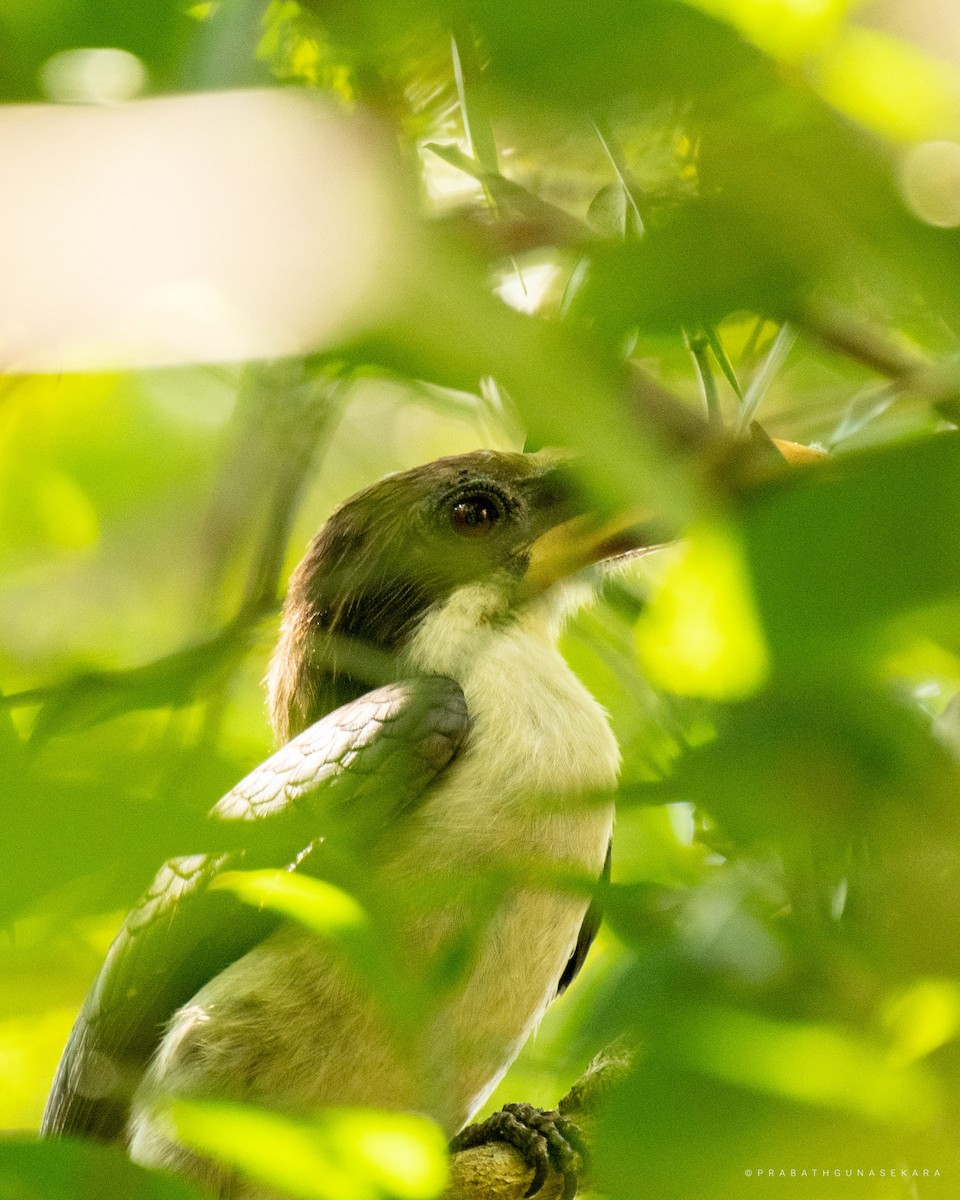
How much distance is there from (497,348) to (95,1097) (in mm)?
2904

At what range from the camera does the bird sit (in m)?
2.96

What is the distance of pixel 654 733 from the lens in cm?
163

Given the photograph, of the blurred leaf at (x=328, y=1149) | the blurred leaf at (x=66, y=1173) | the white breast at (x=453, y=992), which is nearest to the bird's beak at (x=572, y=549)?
the white breast at (x=453, y=992)

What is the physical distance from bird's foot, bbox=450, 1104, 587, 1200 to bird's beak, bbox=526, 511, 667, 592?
4.50ft

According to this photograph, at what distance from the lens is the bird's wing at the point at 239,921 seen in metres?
2.97

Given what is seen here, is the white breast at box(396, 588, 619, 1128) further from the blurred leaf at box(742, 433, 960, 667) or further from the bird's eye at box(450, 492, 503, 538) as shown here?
the blurred leaf at box(742, 433, 960, 667)

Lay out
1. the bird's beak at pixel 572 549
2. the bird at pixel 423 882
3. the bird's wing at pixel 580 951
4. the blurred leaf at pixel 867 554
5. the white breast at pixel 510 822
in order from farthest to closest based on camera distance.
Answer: the bird's wing at pixel 580 951
the bird's beak at pixel 572 549
the white breast at pixel 510 822
the bird at pixel 423 882
the blurred leaf at pixel 867 554

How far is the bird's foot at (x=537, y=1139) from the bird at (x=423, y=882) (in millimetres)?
11

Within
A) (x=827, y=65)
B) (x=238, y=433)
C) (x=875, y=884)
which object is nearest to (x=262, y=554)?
(x=238, y=433)

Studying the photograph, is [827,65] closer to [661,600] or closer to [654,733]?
[661,600]

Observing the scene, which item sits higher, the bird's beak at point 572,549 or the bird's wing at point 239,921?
the bird's beak at point 572,549

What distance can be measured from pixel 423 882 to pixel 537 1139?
98cm

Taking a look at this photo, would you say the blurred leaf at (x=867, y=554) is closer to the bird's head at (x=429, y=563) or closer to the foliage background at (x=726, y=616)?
the foliage background at (x=726, y=616)

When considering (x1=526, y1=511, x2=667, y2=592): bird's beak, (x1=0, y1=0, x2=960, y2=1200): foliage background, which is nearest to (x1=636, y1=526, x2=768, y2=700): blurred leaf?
(x1=0, y1=0, x2=960, y2=1200): foliage background
